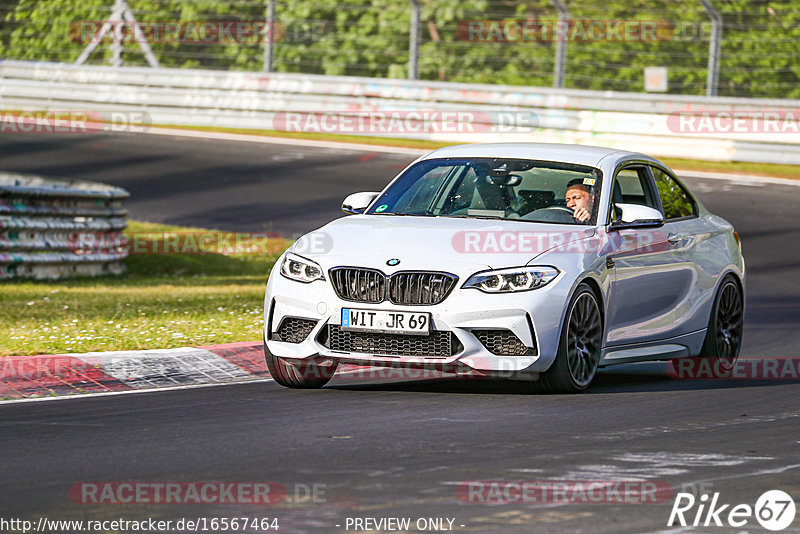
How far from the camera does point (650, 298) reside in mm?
9750

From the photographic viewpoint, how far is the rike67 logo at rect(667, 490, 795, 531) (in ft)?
18.7

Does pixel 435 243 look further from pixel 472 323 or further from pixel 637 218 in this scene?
pixel 637 218

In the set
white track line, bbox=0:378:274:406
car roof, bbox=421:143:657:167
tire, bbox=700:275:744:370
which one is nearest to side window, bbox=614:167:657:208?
car roof, bbox=421:143:657:167

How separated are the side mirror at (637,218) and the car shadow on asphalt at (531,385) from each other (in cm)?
105

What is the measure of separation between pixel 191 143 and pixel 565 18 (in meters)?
7.29

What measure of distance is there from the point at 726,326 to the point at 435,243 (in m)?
3.07

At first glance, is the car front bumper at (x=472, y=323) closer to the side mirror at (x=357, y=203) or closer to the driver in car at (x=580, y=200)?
the driver in car at (x=580, y=200)

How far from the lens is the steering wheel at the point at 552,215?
9.36 metres

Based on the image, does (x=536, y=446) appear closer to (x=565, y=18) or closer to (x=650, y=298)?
(x=650, y=298)

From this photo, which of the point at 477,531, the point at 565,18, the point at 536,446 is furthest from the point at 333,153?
the point at 477,531

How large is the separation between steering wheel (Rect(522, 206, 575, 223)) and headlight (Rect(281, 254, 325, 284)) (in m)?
1.48

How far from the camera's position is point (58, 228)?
1623cm

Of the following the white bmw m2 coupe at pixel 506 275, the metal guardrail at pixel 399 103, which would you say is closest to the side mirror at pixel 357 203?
the white bmw m2 coupe at pixel 506 275

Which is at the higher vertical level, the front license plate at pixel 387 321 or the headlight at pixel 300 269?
the headlight at pixel 300 269
